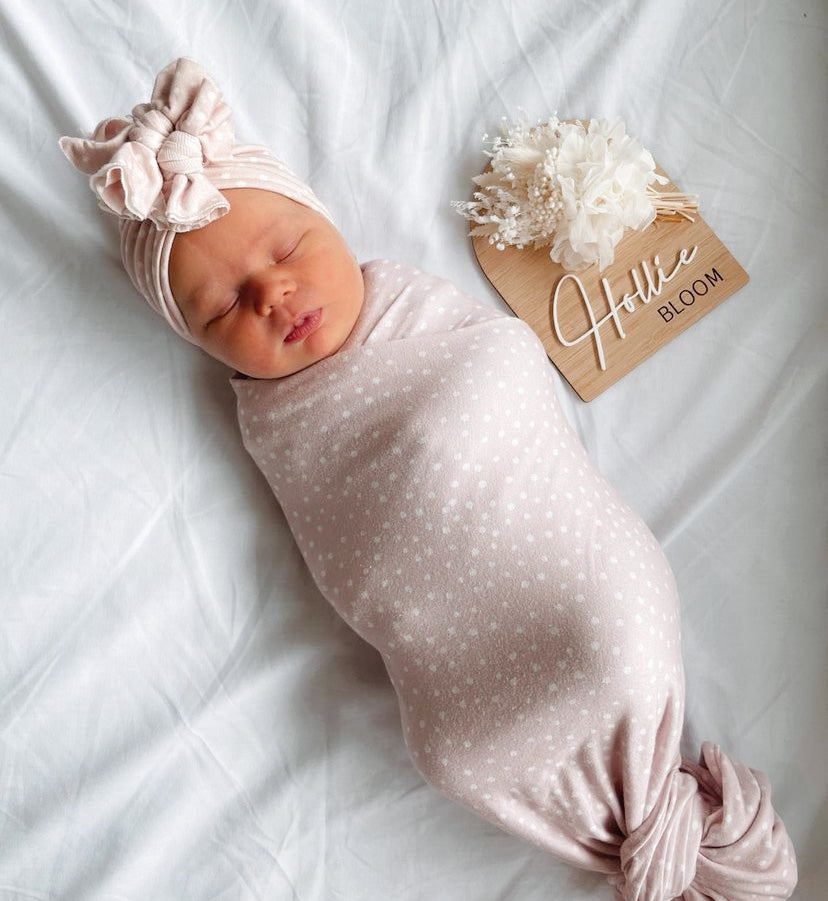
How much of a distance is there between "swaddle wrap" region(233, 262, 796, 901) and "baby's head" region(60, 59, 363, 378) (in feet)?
0.27

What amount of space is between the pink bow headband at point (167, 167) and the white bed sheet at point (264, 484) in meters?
0.19

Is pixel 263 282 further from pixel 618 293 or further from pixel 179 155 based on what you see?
pixel 618 293

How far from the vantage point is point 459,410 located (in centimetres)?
106

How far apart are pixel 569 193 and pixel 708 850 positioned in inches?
34.6

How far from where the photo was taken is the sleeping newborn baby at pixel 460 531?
1017 mm

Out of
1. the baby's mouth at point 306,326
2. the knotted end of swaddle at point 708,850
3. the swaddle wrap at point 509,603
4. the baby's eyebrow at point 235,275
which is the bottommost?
the knotted end of swaddle at point 708,850

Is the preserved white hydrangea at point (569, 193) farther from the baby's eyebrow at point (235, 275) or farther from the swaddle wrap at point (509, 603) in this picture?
the baby's eyebrow at point (235, 275)

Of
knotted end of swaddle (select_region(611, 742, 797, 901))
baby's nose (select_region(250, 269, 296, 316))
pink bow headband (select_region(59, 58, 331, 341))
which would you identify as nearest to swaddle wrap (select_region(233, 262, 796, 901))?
knotted end of swaddle (select_region(611, 742, 797, 901))

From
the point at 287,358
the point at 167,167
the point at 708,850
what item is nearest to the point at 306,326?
→ the point at 287,358

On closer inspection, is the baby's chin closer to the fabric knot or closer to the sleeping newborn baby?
the sleeping newborn baby

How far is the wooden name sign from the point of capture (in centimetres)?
126

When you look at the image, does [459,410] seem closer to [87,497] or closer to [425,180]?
[425,180]

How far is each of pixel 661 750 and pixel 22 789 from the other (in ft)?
2.80

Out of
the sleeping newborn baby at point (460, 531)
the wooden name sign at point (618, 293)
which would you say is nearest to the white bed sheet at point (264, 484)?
the wooden name sign at point (618, 293)
